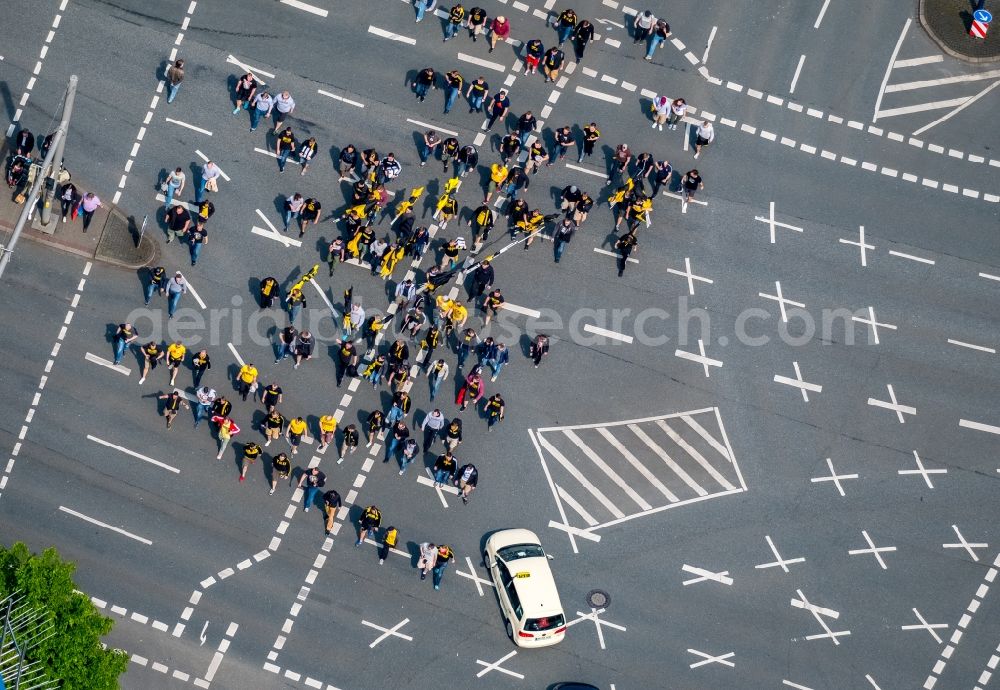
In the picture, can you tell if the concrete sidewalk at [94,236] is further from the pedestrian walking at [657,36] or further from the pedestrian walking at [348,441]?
the pedestrian walking at [657,36]

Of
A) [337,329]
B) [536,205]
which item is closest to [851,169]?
[536,205]

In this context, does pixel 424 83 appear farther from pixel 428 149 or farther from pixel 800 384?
pixel 800 384

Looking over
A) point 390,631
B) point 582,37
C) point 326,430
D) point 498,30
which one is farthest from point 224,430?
point 582,37

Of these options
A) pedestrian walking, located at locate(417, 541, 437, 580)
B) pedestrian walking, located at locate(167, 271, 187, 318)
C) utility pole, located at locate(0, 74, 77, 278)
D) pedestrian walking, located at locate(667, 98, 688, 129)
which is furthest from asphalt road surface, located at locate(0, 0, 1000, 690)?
utility pole, located at locate(0, 74, 77, 278)

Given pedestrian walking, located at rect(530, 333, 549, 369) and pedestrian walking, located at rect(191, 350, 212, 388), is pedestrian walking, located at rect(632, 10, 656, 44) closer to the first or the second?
pedestrian walking, located at rect(530, 333, 549, 369)

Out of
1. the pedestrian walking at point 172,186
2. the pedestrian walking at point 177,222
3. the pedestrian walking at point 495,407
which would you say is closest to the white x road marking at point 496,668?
the pedestrian walking at point 495,407

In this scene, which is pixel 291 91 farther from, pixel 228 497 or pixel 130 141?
pixel 228 497

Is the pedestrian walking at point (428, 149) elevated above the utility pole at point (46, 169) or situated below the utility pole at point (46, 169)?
above
